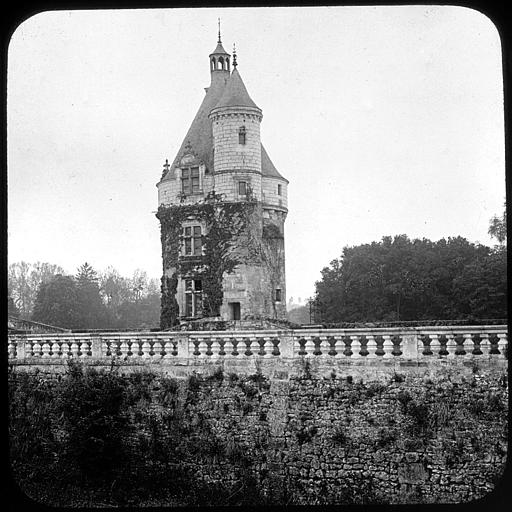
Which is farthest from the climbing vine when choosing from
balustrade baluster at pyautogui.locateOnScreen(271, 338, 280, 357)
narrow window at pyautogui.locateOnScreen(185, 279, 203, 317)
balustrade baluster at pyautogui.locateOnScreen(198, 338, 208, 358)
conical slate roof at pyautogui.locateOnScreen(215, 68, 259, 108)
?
balustrade baluster at pyautogui.locateOnScreen(271, 338, 280, 357)

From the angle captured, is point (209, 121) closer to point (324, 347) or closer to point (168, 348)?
point (168, 348)

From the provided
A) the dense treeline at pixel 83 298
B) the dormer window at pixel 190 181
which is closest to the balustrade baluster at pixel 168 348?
the dormer window at pixel 190 181

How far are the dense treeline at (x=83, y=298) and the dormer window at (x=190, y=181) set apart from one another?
21.9 feet

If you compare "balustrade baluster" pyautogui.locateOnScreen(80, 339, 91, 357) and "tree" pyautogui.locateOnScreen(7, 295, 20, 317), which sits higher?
"tree" pyautogui.locateOnScreen(7, 295, 20, 317)

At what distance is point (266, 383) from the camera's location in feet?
28.2

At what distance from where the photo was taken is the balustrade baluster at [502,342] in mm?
7613

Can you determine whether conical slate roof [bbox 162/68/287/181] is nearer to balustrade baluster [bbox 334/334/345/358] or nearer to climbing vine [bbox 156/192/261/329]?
climbing vine [bbox 156/192/261/329]

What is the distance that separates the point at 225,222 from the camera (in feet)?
45.1

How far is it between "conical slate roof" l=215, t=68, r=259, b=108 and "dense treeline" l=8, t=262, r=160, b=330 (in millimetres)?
7928

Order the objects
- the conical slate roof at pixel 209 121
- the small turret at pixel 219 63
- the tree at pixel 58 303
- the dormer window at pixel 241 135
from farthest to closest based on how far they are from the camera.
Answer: the tree at pixel 58 303 → the small turret at pixel 219 63 → the conical slate roof at pixel 209 121 → the dormer window at pixel 241 135

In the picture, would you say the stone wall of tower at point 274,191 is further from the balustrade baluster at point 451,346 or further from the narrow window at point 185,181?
the balustrade baluster at point 451,346

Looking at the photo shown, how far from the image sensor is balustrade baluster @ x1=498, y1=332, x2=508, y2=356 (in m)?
7.61

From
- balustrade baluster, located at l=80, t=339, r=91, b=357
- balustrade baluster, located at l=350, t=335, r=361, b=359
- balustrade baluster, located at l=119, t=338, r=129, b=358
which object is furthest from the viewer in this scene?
balustrade baluster, located at l=80, t=339, r=91, b=357

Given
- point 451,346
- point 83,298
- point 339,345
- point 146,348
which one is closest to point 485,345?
point 451,346
